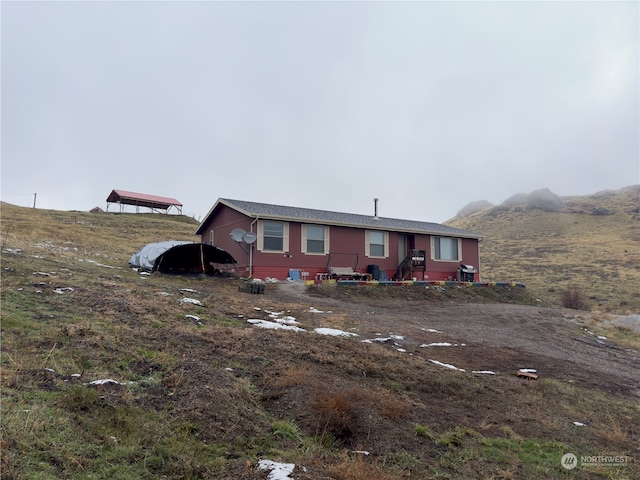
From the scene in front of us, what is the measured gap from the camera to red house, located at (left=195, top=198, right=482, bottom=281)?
16.6 m

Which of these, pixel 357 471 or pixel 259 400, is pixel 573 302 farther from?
pixel 357 471

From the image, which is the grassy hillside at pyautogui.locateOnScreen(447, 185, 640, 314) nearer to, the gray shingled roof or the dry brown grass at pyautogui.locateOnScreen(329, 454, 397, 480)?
the gray shingled roof

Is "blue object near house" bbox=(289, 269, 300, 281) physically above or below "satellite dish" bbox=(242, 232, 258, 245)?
below

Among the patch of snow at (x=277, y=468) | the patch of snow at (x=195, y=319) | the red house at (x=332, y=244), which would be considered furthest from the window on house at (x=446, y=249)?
the patch of snow at (x=277, y=468)

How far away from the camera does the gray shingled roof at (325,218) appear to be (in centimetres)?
1695

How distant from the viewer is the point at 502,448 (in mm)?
3779

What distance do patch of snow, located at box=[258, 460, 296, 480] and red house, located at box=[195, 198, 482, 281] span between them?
519 inches

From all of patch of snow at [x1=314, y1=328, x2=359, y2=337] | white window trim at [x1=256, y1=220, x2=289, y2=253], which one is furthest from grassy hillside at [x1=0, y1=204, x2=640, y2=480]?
white window trim at [x1=256, y1=220, x2=289, y2=253]

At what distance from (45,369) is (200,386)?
1.40m

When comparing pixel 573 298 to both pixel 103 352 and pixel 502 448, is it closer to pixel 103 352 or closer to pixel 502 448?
pixel 502 448

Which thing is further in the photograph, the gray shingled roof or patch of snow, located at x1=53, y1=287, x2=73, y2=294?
the gray shingled roof

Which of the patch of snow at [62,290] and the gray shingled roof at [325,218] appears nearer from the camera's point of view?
the patch of snow at [62,290]

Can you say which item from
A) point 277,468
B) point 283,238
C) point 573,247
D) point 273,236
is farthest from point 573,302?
point 573,247

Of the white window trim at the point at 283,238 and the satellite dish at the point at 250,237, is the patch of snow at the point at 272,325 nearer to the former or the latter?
the satellite dish at the point at 250,237
